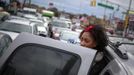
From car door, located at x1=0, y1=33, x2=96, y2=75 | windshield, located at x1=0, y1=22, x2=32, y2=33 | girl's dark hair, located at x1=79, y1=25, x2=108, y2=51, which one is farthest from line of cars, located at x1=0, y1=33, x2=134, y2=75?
windshield, located at x1=0, y1=22, x2=32, y2=33

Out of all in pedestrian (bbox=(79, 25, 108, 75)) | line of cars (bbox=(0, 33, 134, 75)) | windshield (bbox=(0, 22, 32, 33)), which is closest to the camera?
line of cars (bbox=(0, 33, 134, 75))

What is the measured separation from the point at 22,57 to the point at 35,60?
0.16 m

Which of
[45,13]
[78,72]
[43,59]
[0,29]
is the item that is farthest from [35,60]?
[45,13]

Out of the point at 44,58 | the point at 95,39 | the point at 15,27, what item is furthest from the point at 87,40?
the point at 15,27

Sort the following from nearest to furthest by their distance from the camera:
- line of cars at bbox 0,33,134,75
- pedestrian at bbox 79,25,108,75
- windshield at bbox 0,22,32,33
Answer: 1. line of cars at bbox 0,33,134,75
2. pedestrian at bbox 79,25,108,75
3. windshield at bbox 0,22,32,33

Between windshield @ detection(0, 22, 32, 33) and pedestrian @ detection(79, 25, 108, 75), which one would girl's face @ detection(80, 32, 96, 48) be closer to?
→ pedestrian @ detection(79, 25, 108, 75)

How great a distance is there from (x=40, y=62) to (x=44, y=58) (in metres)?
0.06

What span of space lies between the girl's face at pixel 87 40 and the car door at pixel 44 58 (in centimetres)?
85

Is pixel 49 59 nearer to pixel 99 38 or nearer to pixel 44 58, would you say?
pixel 44 58

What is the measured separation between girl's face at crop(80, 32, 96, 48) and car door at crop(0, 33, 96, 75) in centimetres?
85

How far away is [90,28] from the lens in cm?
502

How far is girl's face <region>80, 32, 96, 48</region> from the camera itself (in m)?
4.88

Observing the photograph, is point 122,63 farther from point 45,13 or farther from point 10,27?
point 45,13

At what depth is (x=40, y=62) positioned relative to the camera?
13.4 feet
